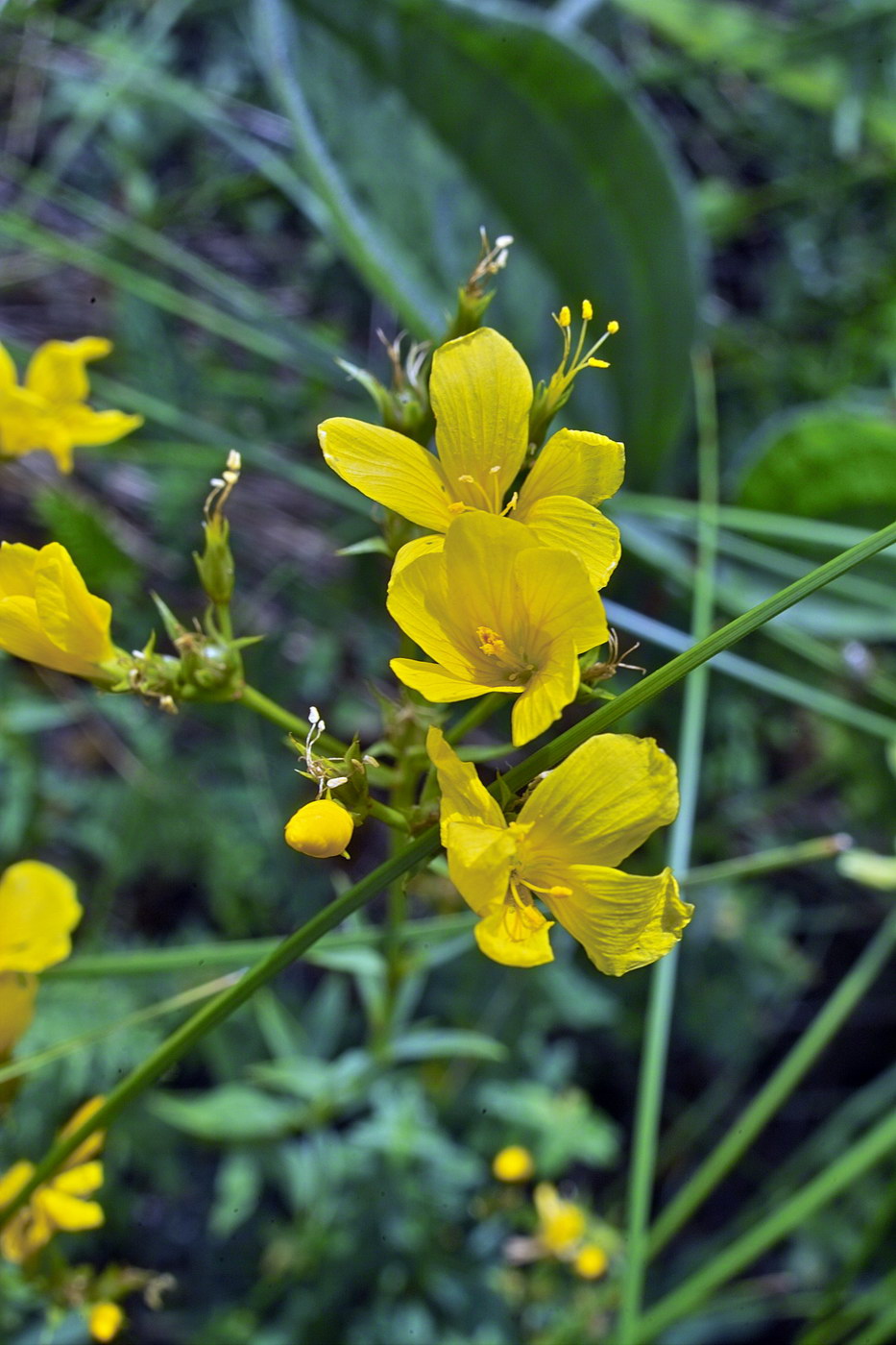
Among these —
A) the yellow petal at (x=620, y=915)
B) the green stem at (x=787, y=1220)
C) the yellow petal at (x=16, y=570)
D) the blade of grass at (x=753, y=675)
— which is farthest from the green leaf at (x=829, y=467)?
the yellow petal at (x=16, y=570)

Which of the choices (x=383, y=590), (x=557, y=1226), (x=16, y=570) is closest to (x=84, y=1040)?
(x=16, y=570)

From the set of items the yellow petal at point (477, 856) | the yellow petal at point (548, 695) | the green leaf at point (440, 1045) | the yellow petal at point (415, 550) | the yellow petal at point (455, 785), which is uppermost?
the yellow petal at point (415, 550)

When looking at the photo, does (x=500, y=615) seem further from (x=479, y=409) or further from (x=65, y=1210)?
(x=65, y=1210)

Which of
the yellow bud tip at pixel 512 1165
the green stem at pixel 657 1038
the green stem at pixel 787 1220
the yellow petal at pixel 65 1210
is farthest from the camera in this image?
the yellow bud tip at pixel 512 1165

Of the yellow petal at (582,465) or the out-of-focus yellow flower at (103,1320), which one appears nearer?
the yellow petal at (582,465)

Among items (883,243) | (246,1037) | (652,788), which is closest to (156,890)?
(246,1037)

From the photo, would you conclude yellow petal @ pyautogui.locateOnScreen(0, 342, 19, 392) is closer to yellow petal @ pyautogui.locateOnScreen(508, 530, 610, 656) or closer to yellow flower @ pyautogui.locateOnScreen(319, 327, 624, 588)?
yellow flower @ pyautogui.locateOnScreen(319, 327, 624, 588)

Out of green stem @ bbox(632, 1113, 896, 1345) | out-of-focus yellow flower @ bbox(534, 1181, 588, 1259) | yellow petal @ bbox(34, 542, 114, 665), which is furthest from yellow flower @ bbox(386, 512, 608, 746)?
out-of-focus yellow flower @ bbox(534, 1181, 588, 1259)

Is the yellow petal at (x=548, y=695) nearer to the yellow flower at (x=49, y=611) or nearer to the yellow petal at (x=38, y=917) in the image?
the yellow flower at (x=49, y=611)
